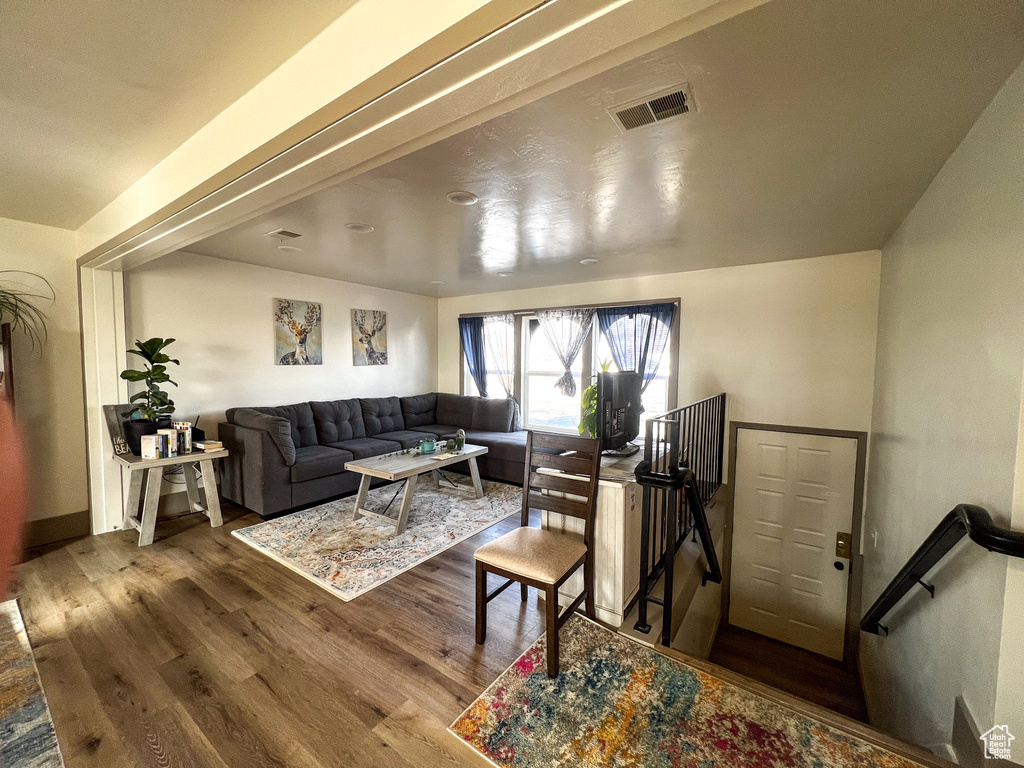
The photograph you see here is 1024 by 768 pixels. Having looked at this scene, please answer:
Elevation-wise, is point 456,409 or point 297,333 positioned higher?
point 297,333

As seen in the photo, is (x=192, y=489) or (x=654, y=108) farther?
(x=192, y=489)

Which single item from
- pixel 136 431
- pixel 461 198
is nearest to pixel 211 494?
pixel 136 431

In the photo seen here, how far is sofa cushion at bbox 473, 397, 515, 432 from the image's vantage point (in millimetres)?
5438

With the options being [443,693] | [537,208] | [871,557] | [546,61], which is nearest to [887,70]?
[546,61]

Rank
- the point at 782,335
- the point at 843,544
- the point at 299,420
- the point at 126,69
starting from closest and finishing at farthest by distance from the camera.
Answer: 1. the point at 126,69
2. the point at 843,544
3. the point at 782,335
4. the point at 299,420

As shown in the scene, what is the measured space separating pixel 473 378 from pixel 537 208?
12.3 feet

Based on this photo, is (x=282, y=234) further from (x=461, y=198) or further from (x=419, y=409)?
(x=419, y=409)

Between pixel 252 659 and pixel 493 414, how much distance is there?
12.5ft

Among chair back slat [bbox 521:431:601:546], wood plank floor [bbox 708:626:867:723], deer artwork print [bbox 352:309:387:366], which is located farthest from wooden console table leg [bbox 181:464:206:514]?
wood plank floor [bbox 708:626:867:723]

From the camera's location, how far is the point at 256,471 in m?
3.56

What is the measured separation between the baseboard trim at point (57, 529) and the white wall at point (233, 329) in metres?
1.04

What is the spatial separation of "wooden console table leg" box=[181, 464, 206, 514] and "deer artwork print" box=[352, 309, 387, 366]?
2.09 meters

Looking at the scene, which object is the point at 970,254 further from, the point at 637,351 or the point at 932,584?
the point at 637,351

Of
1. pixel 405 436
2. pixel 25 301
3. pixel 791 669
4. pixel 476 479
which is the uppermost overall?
pixel 25 301
